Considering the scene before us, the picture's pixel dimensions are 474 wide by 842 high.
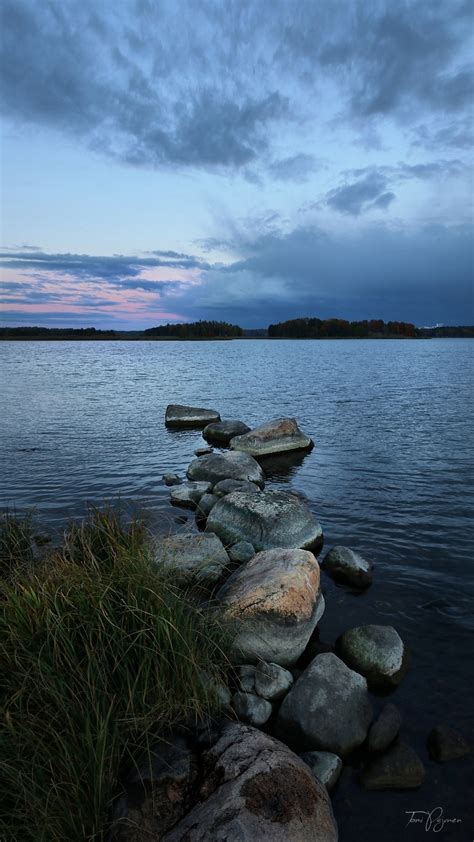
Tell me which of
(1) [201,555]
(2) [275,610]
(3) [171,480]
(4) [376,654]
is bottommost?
(3) [171,480]

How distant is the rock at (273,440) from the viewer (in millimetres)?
19906

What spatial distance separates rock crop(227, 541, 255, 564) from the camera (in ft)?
31.2

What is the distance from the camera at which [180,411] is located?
26500 millimetres

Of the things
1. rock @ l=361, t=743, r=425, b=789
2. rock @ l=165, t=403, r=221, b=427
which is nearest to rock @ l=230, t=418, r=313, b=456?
rock @ l=165, t=403, r=221, b=427

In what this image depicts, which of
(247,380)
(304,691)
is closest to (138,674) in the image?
(304,691)

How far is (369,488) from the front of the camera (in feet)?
49.7

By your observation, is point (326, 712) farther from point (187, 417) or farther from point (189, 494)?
point (187, 417)

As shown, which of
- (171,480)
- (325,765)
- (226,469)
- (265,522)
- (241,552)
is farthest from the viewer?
(171,480)

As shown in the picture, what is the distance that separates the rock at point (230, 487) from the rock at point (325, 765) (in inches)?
335

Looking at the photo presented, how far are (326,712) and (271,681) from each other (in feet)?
2.37

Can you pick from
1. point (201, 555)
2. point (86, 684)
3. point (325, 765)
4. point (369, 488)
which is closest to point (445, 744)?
point (325, 765)

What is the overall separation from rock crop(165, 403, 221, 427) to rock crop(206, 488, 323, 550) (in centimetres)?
1535

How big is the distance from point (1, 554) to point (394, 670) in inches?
247

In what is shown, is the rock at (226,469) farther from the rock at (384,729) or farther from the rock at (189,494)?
the rock at (384,729)
